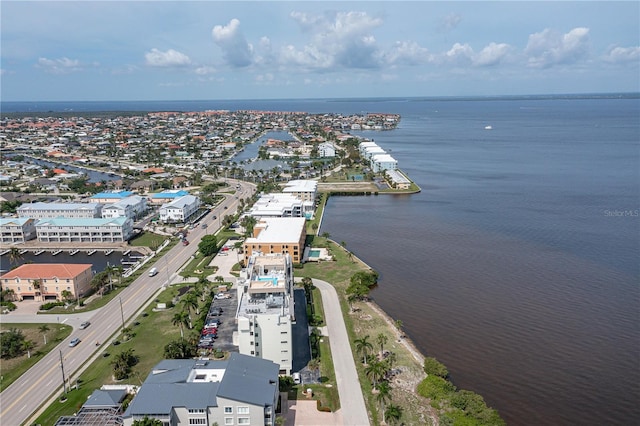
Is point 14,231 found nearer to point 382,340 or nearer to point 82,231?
point 82,231

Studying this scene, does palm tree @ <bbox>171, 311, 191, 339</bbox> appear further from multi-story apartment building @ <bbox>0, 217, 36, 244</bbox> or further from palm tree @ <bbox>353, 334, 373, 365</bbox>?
multi-story apartment building @ <bbox>0, 217, 36, 244</bbox>

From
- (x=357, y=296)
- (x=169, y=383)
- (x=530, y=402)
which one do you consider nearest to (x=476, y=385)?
(x=530, y=402)

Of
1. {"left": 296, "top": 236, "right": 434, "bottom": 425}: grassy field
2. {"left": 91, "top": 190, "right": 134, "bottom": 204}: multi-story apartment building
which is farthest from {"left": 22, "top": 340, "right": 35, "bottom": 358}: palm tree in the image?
{"left": 91, "top": 190, "right": 134, "bottom": 204}: multi-story apartment building

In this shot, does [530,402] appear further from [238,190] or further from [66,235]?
[238,190]

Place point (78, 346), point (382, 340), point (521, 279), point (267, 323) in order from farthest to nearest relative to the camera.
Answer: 1. point (521, 279)
2. point (78, 346)
3. point (382, 340)
4. point (267, 323)

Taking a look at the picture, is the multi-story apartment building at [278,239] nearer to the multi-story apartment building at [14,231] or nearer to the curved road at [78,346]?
the curved road at [78,346]

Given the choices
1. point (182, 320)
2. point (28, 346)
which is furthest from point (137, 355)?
point (28, 346)
